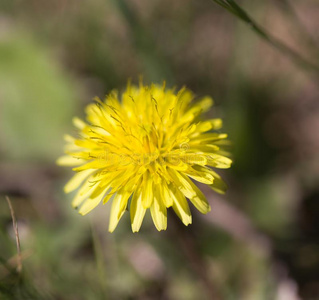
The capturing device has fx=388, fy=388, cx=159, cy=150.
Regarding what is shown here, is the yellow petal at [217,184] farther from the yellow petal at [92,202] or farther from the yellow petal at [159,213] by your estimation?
the yellow petal at [92,202]

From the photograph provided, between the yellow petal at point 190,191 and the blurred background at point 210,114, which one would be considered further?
the blurred background at point 210,114

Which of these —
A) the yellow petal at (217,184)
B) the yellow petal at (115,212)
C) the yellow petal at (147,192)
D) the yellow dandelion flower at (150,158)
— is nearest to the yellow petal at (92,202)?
the yellow dandelion flower at (150,158)

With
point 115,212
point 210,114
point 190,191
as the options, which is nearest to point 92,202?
point 115,212

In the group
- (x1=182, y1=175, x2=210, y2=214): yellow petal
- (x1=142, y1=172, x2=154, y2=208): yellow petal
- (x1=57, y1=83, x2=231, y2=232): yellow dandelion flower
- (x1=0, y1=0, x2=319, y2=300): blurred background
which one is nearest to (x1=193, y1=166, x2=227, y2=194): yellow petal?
(x1=57, y1=83, x2=231, y2=232): yellow dandelion flower

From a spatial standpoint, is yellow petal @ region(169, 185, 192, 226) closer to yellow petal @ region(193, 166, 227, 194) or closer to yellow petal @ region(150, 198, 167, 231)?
yellow petal @ region(150, 198, 167, 231)

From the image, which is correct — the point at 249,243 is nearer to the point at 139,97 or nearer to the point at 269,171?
the point at 269,171

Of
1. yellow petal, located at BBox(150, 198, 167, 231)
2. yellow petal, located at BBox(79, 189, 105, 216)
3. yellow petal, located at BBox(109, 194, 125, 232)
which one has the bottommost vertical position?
yellow petal, located at BBox(150, 198, 167, 231)
